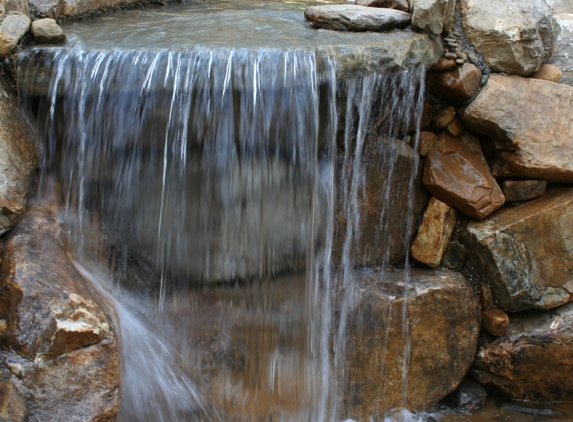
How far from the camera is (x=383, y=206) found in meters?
3.69

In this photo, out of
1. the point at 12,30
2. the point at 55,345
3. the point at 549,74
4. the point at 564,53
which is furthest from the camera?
the point at 564,53

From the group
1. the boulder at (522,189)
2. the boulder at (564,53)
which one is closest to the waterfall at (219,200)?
the boulder at (522,189)

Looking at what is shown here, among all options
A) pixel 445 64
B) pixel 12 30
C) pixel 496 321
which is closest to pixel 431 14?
pixel 445 64

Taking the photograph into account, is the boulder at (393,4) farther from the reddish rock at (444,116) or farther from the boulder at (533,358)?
the boulder at (533,358)

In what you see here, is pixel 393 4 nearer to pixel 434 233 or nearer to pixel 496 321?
pixel 434 233

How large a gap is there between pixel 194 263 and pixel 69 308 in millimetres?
888

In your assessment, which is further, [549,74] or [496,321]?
[549,74]

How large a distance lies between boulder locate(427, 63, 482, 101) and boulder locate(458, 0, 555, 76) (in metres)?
0.20

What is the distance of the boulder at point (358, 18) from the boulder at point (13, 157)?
1970mm

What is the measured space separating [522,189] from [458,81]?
2.67 ft

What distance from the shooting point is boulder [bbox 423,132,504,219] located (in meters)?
3.63

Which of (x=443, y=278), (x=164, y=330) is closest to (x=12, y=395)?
(x=164, y=330)

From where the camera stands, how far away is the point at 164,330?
10.7 ft

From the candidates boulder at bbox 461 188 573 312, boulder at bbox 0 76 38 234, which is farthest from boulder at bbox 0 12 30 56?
boulder at bbox 461 188 573 312
